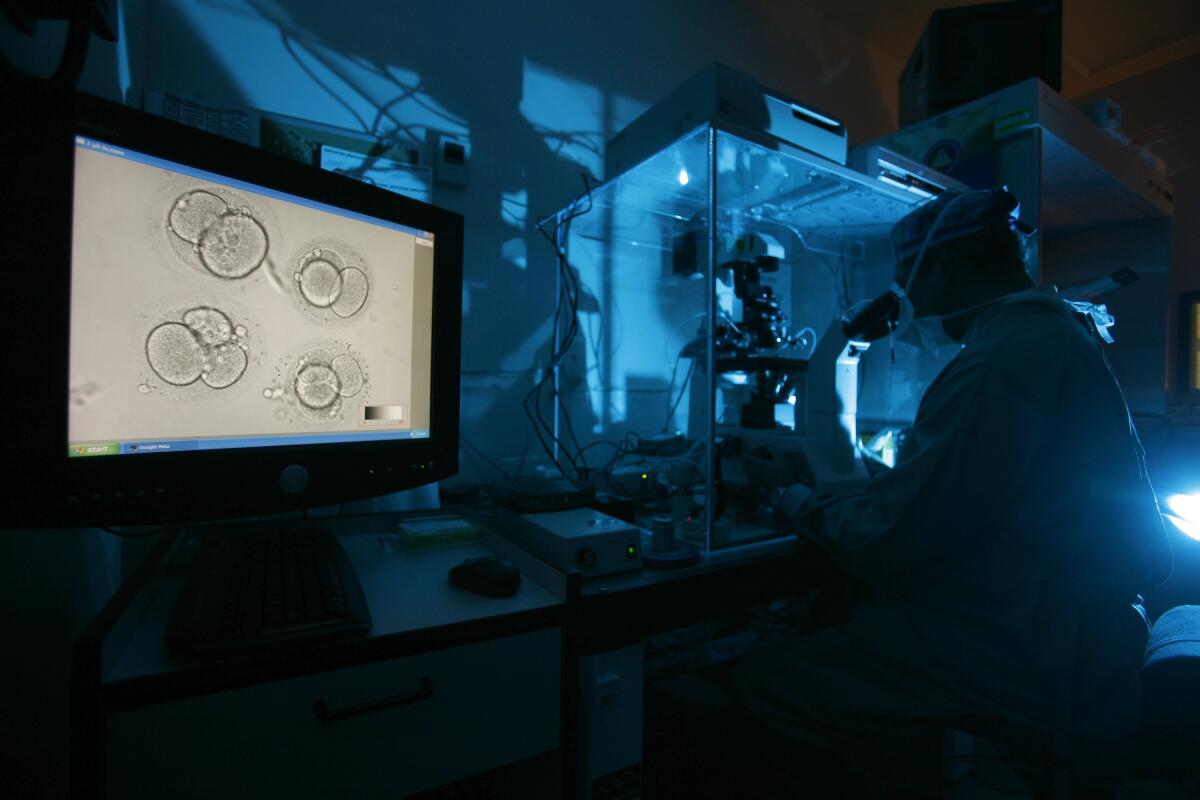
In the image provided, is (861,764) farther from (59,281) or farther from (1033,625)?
(59,281)

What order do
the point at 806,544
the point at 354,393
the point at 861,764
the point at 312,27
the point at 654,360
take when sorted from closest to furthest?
the point at 354,393 → the point at 861,764 → the point at 806,544 → the point at 312,27 → the point at 654,360

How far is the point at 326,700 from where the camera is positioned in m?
0.53

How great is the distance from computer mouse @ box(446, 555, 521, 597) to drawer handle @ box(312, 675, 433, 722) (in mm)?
128

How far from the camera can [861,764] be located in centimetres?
90

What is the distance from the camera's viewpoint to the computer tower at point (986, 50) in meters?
1.81

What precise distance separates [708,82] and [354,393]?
911mm

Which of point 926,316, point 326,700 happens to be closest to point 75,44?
point 326,700

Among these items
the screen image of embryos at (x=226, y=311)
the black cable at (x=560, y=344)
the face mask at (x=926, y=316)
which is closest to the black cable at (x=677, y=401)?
the black cable at (x=560, y=344)

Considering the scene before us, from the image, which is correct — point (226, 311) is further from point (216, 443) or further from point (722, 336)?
point (722, 336)

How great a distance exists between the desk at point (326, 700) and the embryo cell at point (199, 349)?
0.82 feet

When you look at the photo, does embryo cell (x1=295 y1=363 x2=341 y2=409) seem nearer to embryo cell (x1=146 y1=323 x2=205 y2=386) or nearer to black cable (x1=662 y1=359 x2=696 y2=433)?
embryo cell (x1=146 y1=323 x2=205 y2=386)

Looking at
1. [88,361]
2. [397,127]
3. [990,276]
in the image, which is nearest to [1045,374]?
[990,276]

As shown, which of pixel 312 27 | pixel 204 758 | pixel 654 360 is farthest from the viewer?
pixel 654 360

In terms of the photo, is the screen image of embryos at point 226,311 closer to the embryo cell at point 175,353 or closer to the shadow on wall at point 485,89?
the embryo cell at point 175,353
